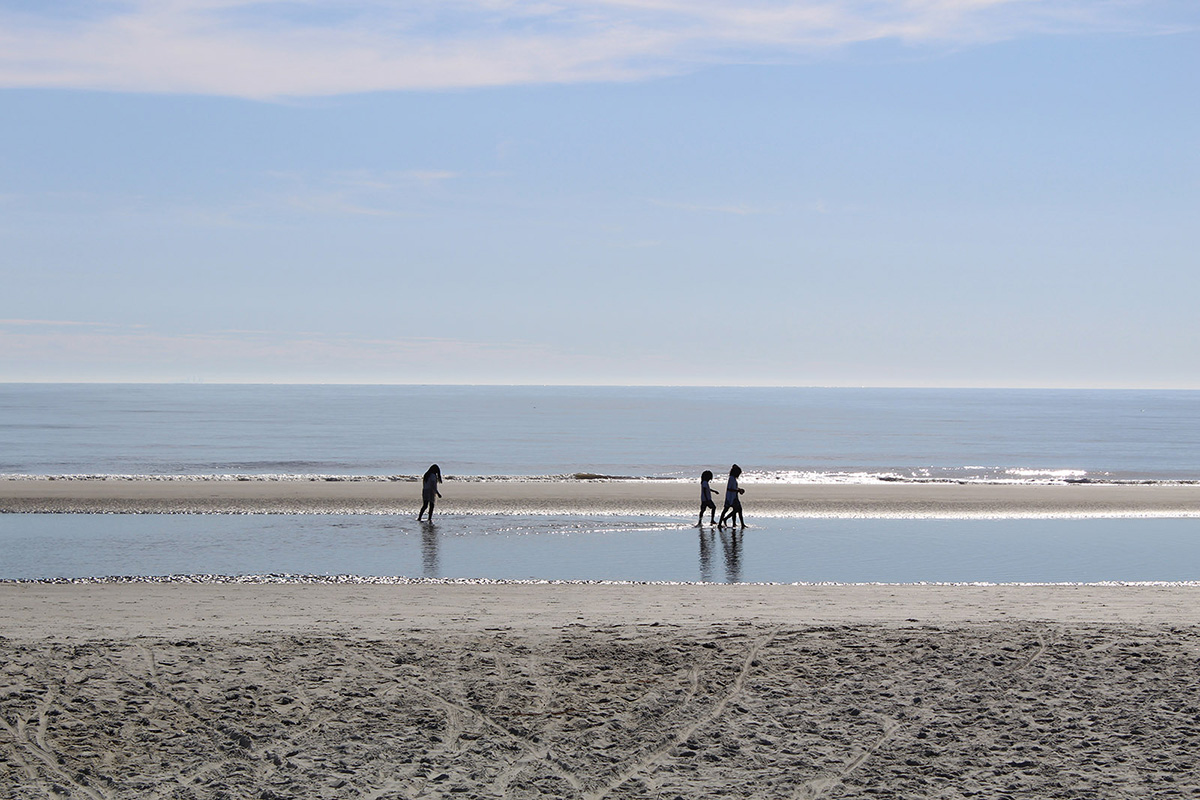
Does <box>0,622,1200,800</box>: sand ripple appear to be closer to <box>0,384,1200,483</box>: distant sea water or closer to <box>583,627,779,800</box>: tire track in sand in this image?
<box>583,627,779,800</box>: tire track in sand

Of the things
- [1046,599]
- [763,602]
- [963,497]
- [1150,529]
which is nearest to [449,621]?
[763,602]

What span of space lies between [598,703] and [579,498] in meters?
23.4

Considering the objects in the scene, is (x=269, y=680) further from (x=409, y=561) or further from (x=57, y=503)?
(x=57, y=503)

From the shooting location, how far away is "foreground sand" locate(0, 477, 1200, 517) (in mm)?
29547

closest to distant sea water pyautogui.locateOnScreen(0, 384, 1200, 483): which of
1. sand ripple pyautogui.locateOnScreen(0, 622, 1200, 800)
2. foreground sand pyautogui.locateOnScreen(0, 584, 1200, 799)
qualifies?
foreground sand pyautogui.locateOnScreen(0, 584, 1200, 799)

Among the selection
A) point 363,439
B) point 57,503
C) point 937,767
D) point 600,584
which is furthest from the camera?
point 363,439

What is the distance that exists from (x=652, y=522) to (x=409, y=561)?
8.64m

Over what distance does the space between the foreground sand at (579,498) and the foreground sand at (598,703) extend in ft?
54.1

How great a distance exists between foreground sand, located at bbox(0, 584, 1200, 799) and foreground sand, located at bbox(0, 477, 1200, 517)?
1649cm

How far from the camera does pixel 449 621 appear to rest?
41.9ft

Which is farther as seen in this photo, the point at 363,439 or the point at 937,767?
the point at 363,439

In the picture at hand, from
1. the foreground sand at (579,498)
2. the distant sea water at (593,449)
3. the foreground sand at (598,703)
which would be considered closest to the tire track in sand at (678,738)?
the foreground sand at (598,703)

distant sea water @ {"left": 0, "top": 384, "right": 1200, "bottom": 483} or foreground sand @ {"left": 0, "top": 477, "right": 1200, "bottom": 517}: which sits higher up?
distant sea water @ {"left": 0, "top": 384, "right": 1200, "bottom": 483}

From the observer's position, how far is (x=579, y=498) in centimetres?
3262
